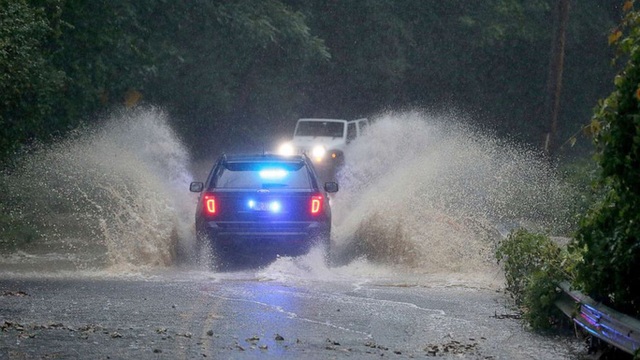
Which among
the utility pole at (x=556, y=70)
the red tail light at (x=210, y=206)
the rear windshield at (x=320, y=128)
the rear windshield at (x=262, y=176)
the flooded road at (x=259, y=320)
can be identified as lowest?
the flooded road at (x=259, y=320)

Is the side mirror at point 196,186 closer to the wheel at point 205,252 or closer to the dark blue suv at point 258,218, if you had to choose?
the dark blue suv at point 258,218

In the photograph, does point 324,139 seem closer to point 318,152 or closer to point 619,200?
point 318,152

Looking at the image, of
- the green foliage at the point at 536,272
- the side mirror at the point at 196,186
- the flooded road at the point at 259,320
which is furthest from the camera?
the side mirror at the point at 196,186

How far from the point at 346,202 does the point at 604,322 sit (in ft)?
55.0

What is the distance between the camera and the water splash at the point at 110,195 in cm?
1858

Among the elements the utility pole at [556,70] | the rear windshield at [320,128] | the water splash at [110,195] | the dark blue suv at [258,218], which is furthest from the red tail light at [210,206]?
the rear windshield at [320,128]

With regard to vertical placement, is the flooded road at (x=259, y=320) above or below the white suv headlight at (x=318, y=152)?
below

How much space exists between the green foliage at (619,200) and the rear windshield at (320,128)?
29550mm

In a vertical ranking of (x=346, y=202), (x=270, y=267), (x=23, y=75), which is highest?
(x=23, y=75)

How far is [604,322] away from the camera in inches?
367

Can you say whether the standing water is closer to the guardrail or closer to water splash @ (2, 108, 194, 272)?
water splash @ (2, 108, 194, 272)

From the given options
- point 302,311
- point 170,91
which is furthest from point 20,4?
point 170,91

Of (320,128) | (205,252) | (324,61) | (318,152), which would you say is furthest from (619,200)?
(324,61)

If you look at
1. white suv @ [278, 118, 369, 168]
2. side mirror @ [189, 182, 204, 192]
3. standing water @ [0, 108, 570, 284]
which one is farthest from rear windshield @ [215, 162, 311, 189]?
white suv @ [278, 118, 369, 168]
